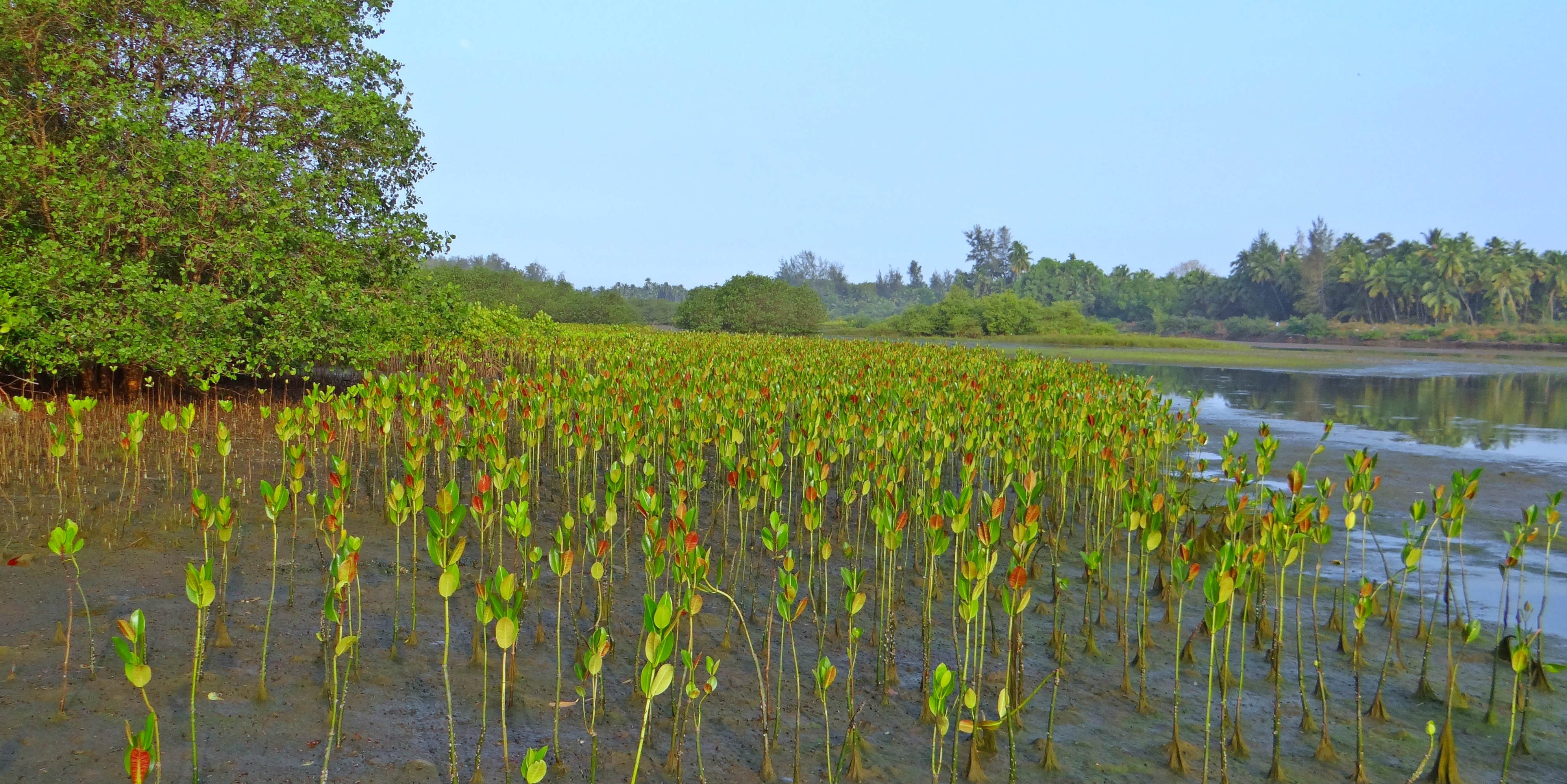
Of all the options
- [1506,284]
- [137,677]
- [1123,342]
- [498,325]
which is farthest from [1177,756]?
[1506,284]

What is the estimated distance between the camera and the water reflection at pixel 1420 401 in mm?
15312

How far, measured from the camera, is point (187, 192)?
10609 millimetres

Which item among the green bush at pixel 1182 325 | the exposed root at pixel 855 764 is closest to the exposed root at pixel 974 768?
the exposed root at pixel 855 764

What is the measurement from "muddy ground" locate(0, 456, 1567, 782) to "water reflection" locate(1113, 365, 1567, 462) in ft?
36.7

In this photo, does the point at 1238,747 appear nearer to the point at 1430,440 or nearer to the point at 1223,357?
the point at 1430,440

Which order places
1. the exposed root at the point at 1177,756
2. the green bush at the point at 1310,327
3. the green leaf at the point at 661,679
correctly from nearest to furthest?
the green leaf at the point at 661,679 → the exposed root at the point at 1177,756 → the green bush at the point at 1310,327

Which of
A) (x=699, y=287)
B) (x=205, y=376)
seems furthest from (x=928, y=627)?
(x=699, y=287)

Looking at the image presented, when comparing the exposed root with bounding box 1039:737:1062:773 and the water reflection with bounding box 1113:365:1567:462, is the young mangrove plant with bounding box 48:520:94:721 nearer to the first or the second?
the exposed root with bounding box 1039:737:1062:773

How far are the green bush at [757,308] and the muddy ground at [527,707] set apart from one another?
50987 mm

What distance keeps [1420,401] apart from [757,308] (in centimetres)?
4016

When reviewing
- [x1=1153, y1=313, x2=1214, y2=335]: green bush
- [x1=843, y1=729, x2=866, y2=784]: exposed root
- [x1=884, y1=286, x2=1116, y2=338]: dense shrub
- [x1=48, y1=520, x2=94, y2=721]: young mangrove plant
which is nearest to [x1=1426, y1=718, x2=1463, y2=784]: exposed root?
[x1=843, y1=729, x2=866, y2=784]: exposed root

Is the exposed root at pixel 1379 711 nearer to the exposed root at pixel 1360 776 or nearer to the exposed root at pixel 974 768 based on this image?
the exposed root at pixel 1360 776

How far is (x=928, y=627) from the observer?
4289mm

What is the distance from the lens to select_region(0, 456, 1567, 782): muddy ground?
11.3 feet
